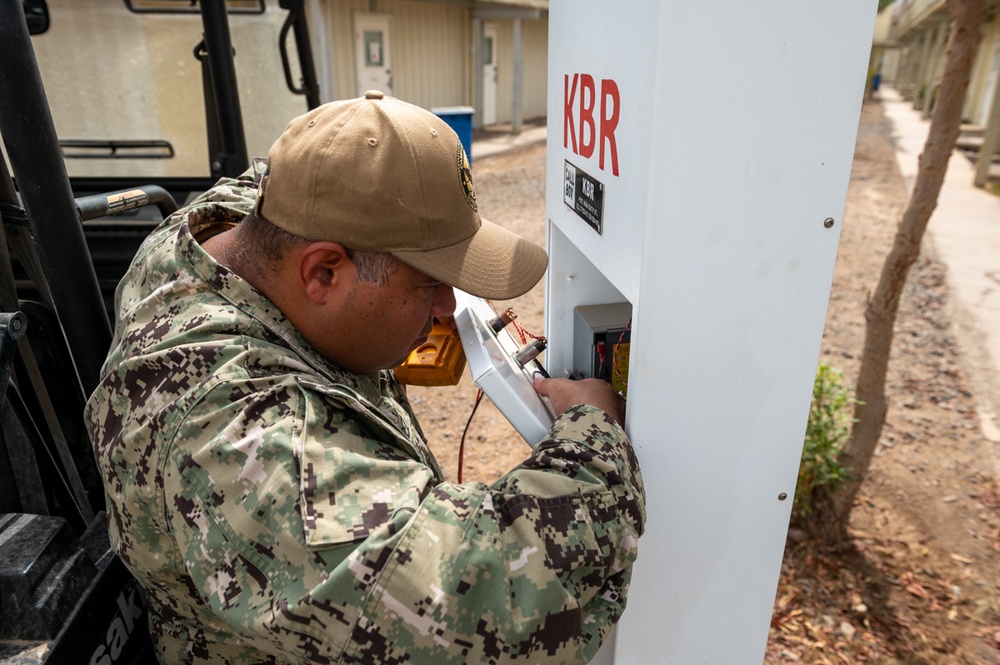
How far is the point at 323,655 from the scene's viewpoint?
766 mm

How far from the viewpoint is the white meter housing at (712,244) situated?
3.02 ft

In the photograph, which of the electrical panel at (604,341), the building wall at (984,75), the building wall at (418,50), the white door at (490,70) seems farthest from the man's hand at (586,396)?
the building wall at (984,75)

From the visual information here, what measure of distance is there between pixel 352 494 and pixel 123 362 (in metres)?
0.38

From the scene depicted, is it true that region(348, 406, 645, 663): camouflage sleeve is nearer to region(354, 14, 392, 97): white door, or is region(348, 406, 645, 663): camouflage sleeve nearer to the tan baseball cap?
the tan baseball cap

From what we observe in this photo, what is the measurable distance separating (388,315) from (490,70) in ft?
45.9

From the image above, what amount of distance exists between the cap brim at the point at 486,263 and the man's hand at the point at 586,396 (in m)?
0.21

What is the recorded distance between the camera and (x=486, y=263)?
106 cm

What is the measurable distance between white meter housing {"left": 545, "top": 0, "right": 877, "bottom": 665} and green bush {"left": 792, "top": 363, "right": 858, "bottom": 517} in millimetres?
1454

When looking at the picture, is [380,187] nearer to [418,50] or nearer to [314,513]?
[314,513]

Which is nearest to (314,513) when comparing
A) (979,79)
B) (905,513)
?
(905,513)

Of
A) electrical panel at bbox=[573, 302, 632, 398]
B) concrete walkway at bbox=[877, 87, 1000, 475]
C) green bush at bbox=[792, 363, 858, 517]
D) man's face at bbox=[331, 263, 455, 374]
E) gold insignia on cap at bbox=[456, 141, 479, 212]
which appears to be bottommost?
concrete walkway at bbox=[877, 87, 1000, 475]

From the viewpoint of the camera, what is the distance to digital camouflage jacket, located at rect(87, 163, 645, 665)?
76 centimetres

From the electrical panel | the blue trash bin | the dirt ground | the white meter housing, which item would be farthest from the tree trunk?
the blue trash bin

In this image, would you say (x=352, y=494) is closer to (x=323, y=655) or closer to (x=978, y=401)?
(x=323, y=655)
